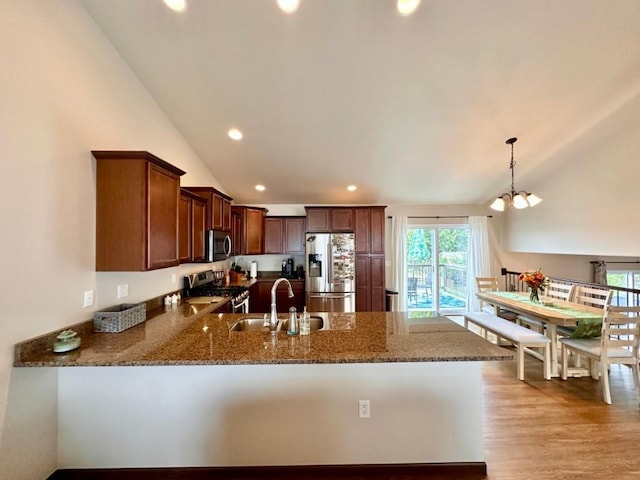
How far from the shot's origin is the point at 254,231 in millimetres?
5566

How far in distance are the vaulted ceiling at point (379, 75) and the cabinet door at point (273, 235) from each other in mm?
1532

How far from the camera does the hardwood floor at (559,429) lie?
81.4 inches

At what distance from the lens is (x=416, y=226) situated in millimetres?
6301

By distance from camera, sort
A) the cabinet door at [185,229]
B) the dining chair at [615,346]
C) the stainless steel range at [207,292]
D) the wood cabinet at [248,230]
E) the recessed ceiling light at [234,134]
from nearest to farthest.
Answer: the dining chair at [615,346], the cabinet door at [185,229], the stainless steel range at [207,292], the recessed ceiling light at [234,134], the wood cabinet at [248,230]

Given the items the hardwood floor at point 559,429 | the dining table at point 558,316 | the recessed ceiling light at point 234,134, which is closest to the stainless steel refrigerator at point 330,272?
the recessed ceiling light at point 234,134

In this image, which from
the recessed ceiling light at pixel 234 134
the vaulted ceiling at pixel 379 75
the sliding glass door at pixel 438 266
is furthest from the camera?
the sliding glass door at pixel 438 266

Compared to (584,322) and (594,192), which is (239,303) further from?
(594,192)

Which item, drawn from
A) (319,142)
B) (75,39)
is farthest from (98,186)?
(319,142)

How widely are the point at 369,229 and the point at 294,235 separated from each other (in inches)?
58.2

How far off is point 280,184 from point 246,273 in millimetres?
1892

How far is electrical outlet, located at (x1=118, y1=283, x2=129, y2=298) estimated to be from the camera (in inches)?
102

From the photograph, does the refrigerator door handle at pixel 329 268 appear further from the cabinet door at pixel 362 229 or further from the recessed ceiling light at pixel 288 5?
the recessed ceiling light at pixel 288 5

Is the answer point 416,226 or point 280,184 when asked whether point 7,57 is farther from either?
point 416,226

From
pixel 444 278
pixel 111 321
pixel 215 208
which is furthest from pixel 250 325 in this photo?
pixel 444 278
